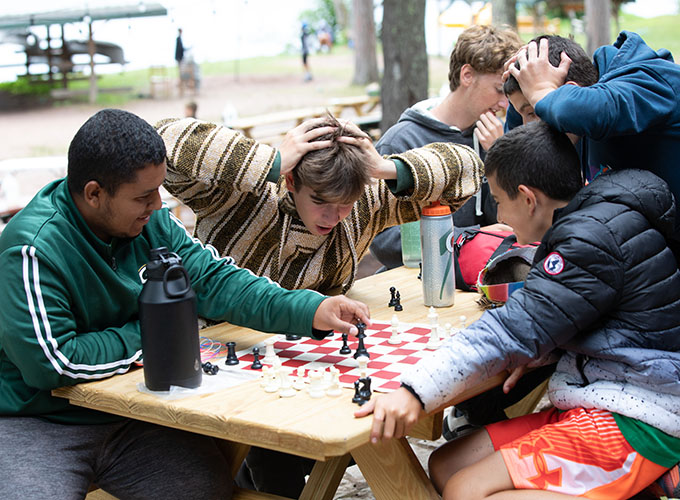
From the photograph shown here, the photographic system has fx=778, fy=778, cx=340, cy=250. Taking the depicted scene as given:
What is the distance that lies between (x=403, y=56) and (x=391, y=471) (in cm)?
777

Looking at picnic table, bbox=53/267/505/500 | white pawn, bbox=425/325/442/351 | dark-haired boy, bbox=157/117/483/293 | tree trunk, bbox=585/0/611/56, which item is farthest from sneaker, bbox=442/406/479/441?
tree trunk, bbox=585/0/611/56

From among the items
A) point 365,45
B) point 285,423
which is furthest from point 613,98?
point 365,45

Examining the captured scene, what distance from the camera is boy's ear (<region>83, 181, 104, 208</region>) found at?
7.22 ft

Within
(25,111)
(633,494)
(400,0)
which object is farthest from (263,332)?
(25,111)

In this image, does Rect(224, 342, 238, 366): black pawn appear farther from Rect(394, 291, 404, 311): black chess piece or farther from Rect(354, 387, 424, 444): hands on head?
Rect(394, 291, 404, 311): black chess piece

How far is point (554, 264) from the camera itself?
2.01 m

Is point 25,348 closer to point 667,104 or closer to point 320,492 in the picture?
point 320,492

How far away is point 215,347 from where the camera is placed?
241 centimetres

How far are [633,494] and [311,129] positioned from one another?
4.93ft

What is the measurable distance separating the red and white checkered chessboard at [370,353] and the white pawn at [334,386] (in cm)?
4

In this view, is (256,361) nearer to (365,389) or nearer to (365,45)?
(365,389)

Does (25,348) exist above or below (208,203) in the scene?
below

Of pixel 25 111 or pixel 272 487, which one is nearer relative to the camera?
pixel 272 487

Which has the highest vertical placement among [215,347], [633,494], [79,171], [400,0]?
[400,0]
